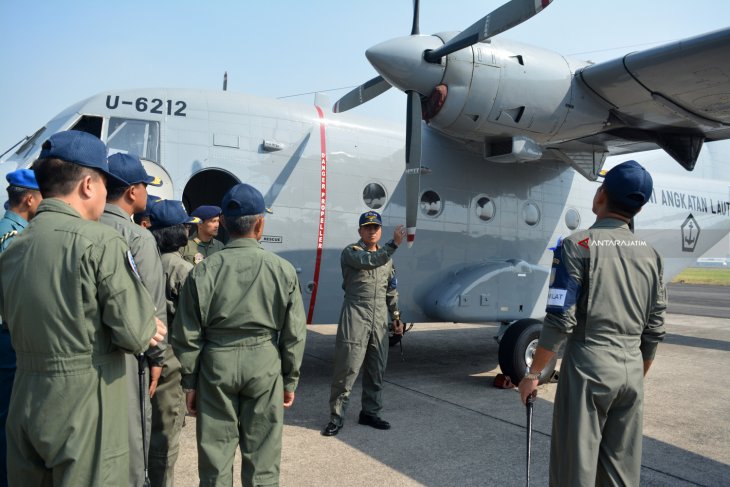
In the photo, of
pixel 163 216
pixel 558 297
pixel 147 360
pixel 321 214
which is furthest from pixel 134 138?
pixel 558 297

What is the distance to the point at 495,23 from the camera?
5.56 metres

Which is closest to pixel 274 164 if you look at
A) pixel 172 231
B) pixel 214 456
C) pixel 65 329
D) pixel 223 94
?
pixel 223 94

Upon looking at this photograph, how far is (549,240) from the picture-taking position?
844 centimetres

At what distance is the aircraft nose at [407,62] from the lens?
235 inches

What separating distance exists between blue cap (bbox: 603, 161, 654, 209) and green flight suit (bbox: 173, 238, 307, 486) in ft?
6.05

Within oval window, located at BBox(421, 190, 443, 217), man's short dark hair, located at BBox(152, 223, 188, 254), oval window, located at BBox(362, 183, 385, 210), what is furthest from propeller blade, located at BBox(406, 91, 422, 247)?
man's short dark hair, located at BBox(152, 223, 188, 254)

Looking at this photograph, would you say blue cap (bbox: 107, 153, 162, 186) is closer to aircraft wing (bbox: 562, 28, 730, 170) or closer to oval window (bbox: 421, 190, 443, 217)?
oval window (bbox: 421, 190, 443, 217)

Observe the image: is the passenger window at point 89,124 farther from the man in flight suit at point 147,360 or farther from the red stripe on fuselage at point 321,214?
the man in flight suit at point 147,360

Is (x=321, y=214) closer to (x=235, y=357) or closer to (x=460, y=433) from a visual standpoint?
(x=460, y=433)

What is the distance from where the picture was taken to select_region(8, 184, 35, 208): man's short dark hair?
330cm

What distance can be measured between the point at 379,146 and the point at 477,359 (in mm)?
3914

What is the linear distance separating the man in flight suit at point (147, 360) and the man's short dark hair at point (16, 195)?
0.68m

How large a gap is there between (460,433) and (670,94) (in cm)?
448

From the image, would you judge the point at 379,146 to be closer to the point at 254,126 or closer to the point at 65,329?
the point at 254,126
